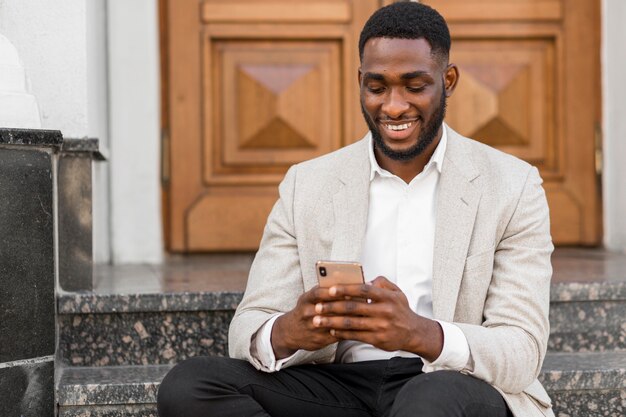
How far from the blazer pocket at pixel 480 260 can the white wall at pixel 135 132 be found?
2.36m

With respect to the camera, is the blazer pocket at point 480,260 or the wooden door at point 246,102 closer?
the blazer pocket at point 480,260

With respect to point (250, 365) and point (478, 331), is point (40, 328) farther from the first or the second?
point (478, 331)

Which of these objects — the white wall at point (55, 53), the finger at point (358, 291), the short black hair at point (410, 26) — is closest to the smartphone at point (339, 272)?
the finger at point (358, 291)

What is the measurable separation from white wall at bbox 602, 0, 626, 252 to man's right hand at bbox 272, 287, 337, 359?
112 inches

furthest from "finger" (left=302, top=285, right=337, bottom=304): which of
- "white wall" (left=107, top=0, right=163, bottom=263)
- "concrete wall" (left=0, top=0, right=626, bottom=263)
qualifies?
"white wall" (left=107, top=0, right=163, bottom=263)

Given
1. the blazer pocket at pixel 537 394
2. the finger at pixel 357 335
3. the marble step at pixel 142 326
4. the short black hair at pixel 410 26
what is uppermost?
the short black hair at pixel 410 26

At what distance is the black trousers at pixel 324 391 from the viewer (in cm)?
225

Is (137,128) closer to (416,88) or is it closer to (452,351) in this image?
(416,88)

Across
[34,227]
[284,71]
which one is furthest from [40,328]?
[284,71]

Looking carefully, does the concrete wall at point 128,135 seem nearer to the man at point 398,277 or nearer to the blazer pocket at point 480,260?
the man at point 398,277

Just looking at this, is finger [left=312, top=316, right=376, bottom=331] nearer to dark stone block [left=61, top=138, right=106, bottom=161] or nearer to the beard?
the beard

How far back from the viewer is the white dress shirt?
8.68 feet

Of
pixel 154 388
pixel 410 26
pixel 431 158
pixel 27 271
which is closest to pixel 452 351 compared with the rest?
pixel 431 158

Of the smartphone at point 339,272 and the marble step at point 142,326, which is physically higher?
the smartphone at point 339,272
